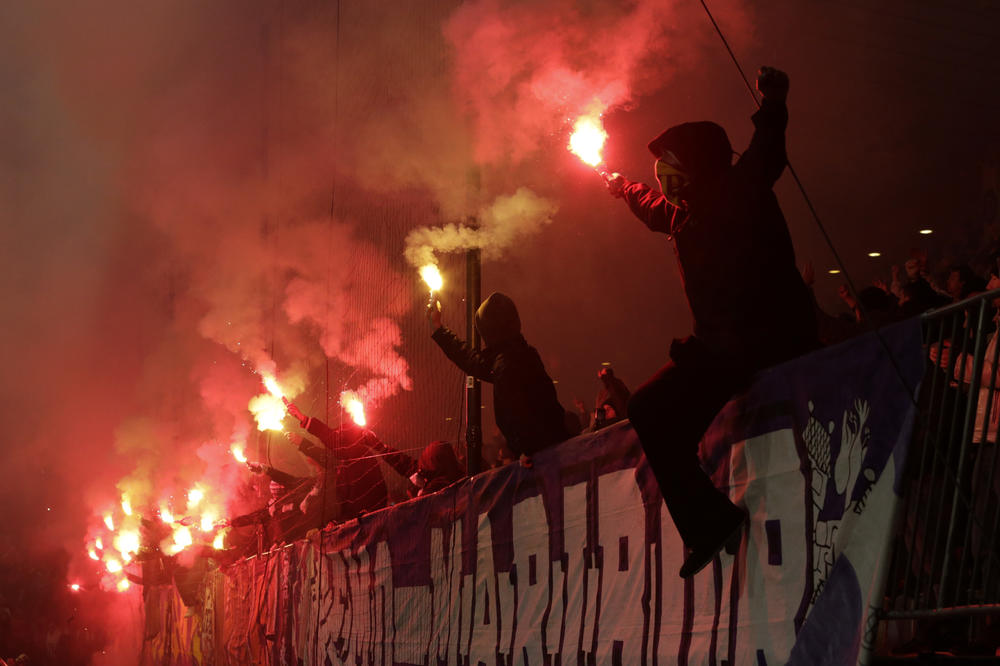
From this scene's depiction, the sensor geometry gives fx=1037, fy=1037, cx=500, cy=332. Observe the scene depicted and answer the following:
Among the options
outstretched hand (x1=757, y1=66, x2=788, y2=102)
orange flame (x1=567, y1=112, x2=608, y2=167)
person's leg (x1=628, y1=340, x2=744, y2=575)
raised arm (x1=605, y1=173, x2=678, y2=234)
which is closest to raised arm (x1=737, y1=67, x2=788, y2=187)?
outstretched hand (x1=757, y1=66, x2=788, y2=102)

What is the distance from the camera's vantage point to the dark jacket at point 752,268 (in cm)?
405

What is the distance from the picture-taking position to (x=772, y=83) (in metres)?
3.89

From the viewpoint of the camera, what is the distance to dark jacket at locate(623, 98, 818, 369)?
4.05 metres

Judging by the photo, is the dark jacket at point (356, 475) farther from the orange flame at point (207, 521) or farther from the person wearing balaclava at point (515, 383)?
the orange flame at point (207, 521)

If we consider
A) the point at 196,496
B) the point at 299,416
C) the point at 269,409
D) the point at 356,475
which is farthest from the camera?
the point at 196,496

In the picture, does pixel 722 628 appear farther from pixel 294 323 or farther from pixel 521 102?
pixel 294 323

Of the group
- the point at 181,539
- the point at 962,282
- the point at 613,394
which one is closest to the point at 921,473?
the point at 962,282

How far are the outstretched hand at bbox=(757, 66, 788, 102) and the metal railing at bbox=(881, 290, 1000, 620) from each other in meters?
1.06

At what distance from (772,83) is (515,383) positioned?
10.2ft

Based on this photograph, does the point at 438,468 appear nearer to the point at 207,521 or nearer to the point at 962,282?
the point at 962,282

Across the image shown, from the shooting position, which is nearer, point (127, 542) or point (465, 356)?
point (465, 356)

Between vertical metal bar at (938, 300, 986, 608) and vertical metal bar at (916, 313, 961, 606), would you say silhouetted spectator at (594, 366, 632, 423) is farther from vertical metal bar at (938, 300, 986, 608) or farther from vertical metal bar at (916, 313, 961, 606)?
vertical metal bar at (938, 300, 986, 608)

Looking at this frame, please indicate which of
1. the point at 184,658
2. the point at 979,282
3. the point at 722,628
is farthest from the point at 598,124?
the point at 184,658

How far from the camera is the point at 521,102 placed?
790 centimetres
